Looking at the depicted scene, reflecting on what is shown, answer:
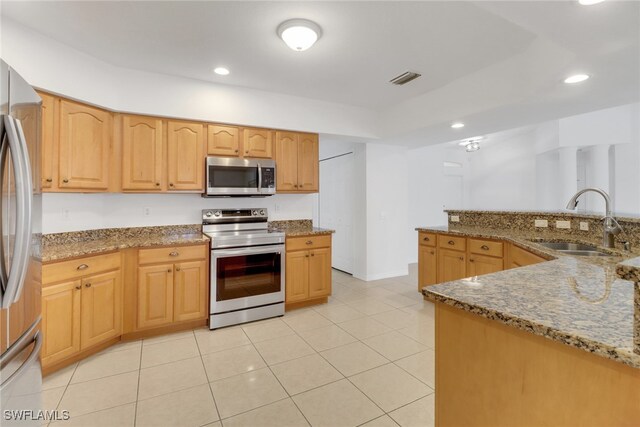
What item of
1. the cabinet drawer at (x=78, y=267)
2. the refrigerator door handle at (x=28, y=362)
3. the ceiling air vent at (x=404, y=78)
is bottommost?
the refrigerator door handle at (x=28, y=362)

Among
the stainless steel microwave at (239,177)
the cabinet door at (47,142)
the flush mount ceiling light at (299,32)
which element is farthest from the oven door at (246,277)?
the flush mount ceiling light at (299,32)

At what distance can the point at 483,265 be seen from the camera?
3.09m

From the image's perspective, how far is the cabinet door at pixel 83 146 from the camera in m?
2.46

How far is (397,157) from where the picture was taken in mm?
4938

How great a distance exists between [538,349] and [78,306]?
9.52 feet

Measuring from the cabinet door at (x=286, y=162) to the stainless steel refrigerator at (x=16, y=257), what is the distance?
246 centimetres

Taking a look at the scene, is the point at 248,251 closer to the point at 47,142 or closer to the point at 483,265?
the point at 47,142

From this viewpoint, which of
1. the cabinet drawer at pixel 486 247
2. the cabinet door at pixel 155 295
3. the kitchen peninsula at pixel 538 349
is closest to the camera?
the kitchen peninsula at pixel 538 349

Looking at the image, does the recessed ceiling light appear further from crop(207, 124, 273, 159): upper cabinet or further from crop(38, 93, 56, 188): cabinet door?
crop(38, 93, 56, 188): cabinet door

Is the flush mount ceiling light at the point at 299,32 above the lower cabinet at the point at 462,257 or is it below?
above

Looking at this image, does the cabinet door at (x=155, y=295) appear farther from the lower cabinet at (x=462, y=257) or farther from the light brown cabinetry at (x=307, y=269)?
the lower cabinet at (x=462, y=257)

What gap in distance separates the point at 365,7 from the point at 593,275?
200 centimetres

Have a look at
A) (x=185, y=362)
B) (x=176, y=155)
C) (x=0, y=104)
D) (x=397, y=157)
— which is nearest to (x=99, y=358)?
(x=185, y=362)

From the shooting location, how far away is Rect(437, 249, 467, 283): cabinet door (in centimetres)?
334
